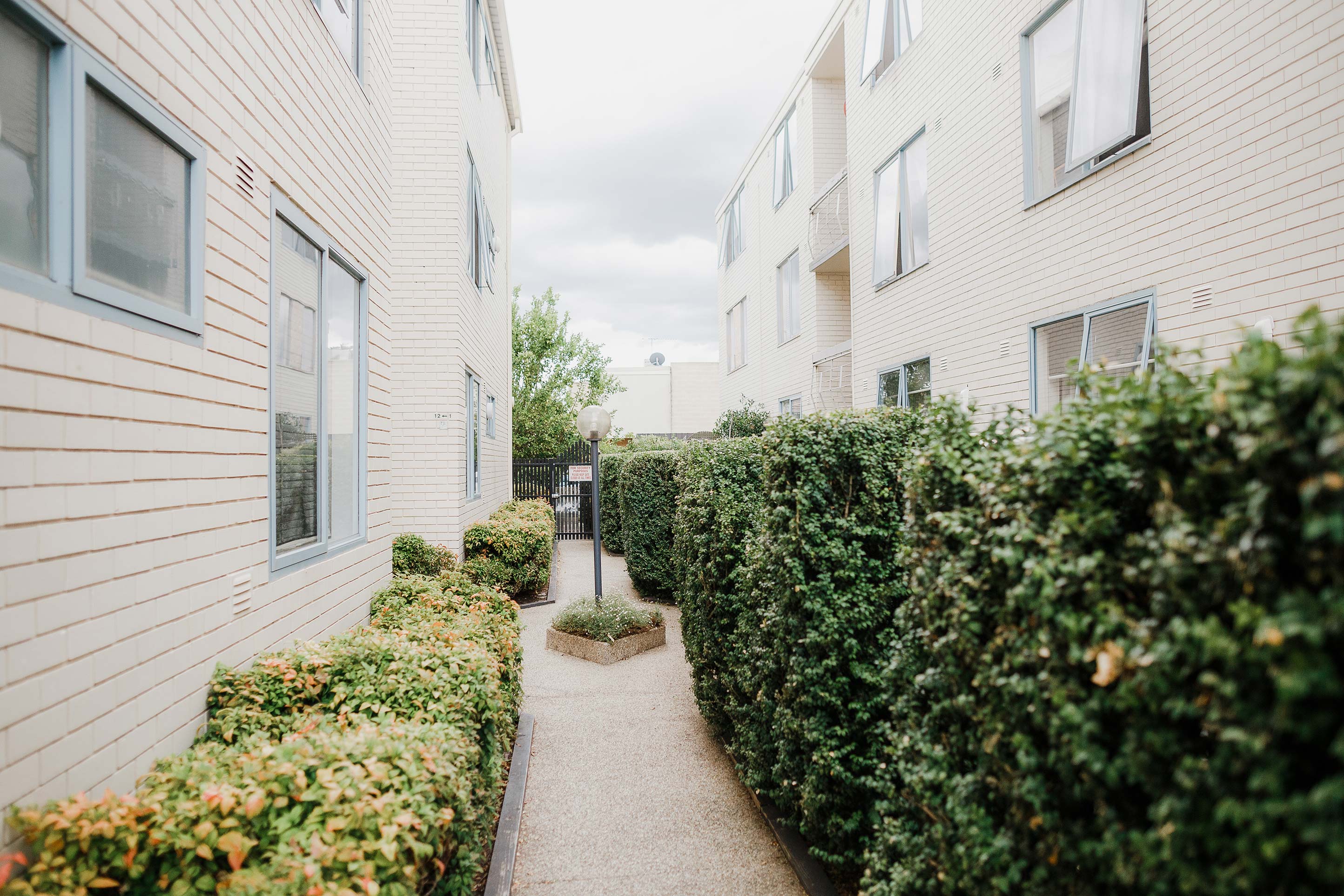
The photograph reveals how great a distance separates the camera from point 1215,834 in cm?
120

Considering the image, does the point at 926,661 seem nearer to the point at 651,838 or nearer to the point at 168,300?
the point at 651,838

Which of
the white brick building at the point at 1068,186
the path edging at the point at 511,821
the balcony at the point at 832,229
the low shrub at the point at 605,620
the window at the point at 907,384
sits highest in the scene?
the balcony at the point at 832,229

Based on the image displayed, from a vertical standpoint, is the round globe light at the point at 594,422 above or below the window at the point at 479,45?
below

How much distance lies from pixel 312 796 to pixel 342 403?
3468 mm

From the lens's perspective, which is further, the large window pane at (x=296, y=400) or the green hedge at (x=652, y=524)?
the green hedge at (x=652, y=524)

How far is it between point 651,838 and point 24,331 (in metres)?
3.92

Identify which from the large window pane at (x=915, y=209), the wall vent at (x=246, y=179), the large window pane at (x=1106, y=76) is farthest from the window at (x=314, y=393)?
the large window pane at (x=915, y=209)

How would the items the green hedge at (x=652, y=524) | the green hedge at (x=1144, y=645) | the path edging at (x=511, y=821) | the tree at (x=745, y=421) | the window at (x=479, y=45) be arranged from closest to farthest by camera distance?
1. the green hedge at (x=1144, y=645)
2. the path edging at (x=511, y=821)
3. the window at (x=479, y=45)
4. the green hedge at (x=652, y=524)
5. the tree at (x=745, y=421)

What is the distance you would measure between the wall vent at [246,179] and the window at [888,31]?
9.33 meters

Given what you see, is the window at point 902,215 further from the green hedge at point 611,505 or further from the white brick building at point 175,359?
the green hedge at point 611,505

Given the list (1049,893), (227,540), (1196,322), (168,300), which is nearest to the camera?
(1049,893)

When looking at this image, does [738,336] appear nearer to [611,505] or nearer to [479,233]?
[611,505]

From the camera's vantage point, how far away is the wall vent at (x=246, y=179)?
11.1 feet

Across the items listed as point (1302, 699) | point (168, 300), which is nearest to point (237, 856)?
point (168, 300)
